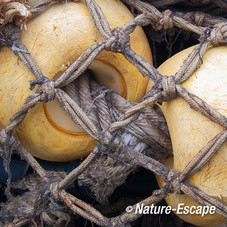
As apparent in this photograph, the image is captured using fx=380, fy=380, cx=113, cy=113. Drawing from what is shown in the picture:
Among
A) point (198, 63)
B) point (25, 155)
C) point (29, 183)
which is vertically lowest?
point (29, 183)

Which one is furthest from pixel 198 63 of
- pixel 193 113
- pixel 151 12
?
pixel 151 12

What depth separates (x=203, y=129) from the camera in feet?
2.49

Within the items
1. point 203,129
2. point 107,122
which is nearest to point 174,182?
point 203,129

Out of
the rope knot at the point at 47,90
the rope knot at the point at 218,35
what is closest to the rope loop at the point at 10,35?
the rope knot at the point at 47,90

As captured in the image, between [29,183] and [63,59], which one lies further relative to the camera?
[29,183]

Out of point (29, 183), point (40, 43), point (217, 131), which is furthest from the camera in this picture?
point (29, 183)

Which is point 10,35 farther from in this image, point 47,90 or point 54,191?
point 54,191

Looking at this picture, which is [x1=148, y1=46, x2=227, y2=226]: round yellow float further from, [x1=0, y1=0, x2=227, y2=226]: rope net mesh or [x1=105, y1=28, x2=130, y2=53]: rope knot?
[x1=105, y1=28, x2=130, y2=53]: rope knot

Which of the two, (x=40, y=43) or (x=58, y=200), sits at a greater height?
(x=40, y=43)

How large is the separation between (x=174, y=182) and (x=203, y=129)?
0.40ft

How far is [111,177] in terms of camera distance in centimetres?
90

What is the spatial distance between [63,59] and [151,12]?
27 cm

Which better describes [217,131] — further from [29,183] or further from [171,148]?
[29,183]

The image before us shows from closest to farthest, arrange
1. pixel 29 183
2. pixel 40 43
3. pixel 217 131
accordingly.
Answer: pixel 217 131 → pixel 40 43 → pixel 29 183
